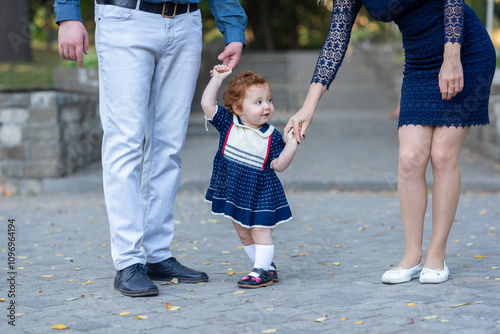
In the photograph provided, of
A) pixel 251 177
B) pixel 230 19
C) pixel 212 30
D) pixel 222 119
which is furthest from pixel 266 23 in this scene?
pixel 251 177

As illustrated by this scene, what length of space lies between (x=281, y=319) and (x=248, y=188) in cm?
89

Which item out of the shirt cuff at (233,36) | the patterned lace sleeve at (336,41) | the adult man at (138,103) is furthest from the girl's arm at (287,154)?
the shirt cuff at (233,36)

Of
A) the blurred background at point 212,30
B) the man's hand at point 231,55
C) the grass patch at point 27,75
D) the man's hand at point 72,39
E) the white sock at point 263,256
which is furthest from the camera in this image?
the blurred background at point 212,30

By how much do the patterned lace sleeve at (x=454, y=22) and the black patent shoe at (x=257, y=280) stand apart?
1.55m

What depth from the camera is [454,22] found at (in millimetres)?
3586

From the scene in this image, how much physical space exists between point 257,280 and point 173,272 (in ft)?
1.64

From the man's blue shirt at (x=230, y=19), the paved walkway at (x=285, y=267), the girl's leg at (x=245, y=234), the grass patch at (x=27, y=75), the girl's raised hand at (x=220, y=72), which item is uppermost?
the man's blue shirt at (x=230, y=19)

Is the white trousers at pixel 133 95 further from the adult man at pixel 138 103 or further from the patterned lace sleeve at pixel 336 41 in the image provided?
the patterned lace sleeve at pixel 336 41

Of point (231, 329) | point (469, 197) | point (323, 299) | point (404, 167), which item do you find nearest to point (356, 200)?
point (469, 197)

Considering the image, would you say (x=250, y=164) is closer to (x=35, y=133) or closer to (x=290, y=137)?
(x=290, y=137)

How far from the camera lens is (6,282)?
388 cm

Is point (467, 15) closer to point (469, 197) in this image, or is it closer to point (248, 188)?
point (248, 188)

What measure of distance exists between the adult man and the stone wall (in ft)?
16.8

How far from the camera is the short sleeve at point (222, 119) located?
3.84m
